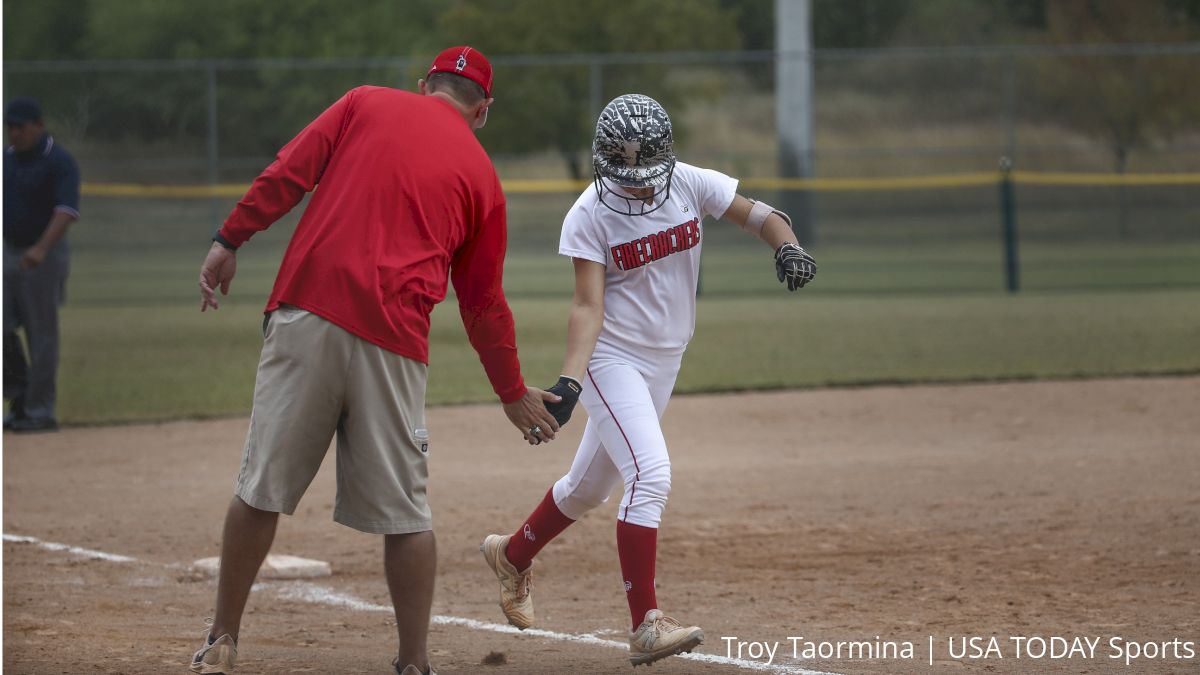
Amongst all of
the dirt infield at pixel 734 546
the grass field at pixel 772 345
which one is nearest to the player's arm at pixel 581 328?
the dirt infield at pixel 734 546

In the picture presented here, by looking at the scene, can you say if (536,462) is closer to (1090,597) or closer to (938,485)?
(938,485)

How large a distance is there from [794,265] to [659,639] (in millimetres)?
1244

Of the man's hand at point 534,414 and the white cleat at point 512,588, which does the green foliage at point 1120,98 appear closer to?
the white cleat at point 512,588

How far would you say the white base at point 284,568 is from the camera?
5.85m

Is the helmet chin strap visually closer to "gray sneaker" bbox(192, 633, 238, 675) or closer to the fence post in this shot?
"gray sneaker" bbox(192, 633, 238, 675)

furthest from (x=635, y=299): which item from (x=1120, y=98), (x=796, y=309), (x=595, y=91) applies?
(x=1120, y=98)

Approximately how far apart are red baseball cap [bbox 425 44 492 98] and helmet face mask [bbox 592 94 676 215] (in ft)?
1.47

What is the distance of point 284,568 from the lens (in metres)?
5.88

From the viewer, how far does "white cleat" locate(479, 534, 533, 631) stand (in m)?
4.79

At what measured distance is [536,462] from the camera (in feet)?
27.8

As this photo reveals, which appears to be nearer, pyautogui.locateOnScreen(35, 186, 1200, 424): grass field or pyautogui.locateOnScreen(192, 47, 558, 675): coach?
pyautogui.locateOnScreen(192, 47, 558, 675): coach

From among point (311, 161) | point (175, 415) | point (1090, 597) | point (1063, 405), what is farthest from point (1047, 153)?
point (311, 161)

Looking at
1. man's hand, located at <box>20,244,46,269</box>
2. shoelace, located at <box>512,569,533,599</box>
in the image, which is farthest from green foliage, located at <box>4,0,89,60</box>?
shoelace, located at <box>512,569,533,599</box>

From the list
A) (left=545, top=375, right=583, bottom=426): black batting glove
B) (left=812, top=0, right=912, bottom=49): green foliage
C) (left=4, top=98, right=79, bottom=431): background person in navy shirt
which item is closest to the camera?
(left=545, top=375, right=583, bottom=426): black batting glove
